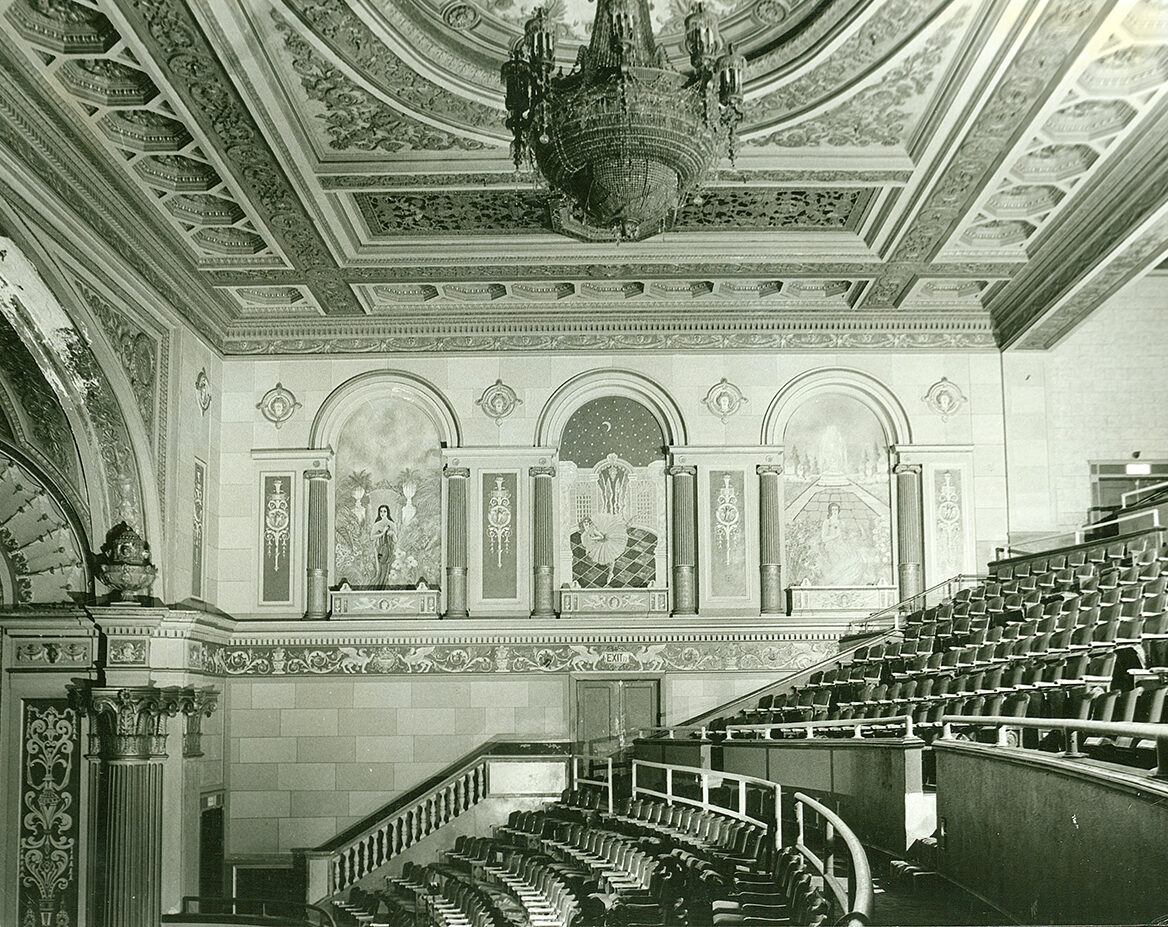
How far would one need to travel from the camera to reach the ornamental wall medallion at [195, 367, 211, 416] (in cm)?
1475

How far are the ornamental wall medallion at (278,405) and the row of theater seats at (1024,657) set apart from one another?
6142mm

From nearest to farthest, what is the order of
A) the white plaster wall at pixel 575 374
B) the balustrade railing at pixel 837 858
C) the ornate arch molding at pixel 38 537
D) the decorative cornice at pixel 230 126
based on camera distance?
the balustrade railing at pixel 837 858 → the decorative cornice at pixel 230 126 → the ornate arch molding at pixel 38 537 → the white plaster wall at pixel 575 374

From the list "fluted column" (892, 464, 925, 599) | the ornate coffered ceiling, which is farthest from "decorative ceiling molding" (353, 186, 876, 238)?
"fluted column" (892, 464, 925, 599)

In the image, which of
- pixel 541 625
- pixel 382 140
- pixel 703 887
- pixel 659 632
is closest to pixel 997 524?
pixel 659 632

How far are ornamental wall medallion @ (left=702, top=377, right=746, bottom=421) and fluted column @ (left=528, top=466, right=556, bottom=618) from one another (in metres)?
2.04

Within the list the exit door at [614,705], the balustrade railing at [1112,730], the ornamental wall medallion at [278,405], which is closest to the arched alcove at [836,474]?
the exit door at [614,705]

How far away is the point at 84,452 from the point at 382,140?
4292 millimetres

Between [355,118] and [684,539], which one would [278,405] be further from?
[355,118]

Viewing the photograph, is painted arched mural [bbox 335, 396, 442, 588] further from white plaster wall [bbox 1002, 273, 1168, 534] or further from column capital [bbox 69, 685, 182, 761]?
white plaster wall [bbox 1002, 273, 1168, 534]

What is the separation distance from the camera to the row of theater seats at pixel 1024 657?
776 centimetres

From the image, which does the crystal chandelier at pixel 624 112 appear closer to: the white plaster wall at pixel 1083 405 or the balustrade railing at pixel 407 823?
the balustrade railing at pixel 407 823

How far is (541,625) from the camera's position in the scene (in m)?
15.0

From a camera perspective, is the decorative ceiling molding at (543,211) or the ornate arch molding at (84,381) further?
the decorative ceiling molding at (543,211)

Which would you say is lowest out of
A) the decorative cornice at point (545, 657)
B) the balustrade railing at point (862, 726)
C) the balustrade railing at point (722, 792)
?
the balustrade railing at point (722, 792)
